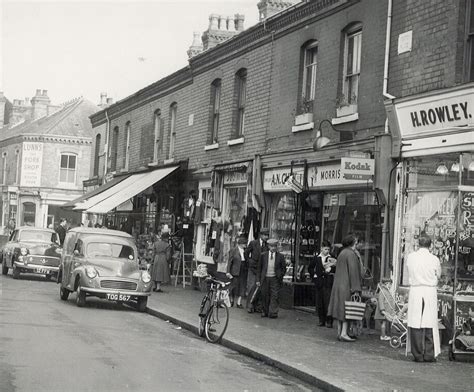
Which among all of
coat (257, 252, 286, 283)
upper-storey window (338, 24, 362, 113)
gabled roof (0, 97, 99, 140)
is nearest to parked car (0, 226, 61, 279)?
coat (257, 252, 286, 283)

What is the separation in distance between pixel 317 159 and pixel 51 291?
871cm

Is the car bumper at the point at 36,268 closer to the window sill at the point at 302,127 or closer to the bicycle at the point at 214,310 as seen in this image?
the window sill at the point at 302,127

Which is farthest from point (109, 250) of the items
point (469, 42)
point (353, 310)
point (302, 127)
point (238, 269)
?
point (469, 42)

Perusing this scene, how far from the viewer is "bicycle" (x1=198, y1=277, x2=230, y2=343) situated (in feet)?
43.0

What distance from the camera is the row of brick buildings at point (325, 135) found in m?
13.8

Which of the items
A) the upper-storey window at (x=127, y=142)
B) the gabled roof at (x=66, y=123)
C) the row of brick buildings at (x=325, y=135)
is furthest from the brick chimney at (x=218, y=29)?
the gabled roof at (x=66, y=123)

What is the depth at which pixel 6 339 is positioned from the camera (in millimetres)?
11312

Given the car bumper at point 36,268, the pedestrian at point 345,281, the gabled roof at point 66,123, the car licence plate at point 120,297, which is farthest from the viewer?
the gabled roof at point 66,123

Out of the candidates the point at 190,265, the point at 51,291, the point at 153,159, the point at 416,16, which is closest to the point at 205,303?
the point at 416,16

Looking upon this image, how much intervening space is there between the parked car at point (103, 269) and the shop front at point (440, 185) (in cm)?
617

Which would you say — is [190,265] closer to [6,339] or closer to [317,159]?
[317,159]

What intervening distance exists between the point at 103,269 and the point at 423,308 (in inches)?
327

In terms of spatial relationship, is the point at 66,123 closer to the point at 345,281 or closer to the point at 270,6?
the point at 270,6

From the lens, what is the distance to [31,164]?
57281 mm
